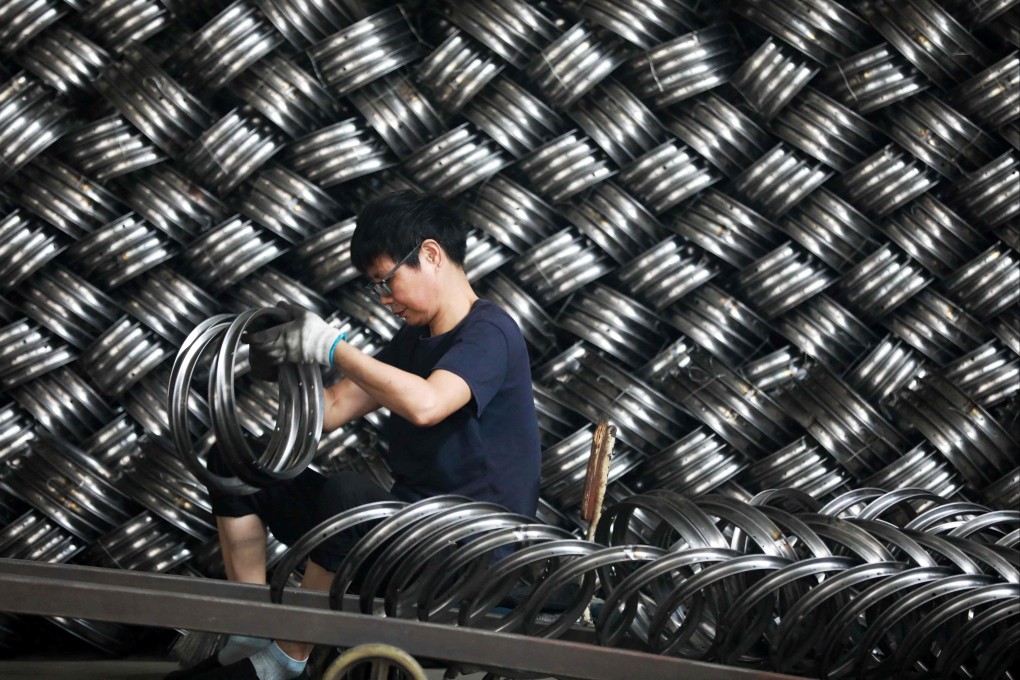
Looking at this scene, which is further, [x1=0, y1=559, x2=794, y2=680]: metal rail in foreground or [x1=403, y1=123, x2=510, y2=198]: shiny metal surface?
[x1=403, y1=123, x2=510, y2=198]: shiny metal surface

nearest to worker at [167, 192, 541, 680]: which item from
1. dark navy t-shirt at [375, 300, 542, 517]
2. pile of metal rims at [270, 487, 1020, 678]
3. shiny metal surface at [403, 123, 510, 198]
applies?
dark navy t-shirt at [375, 300, 542, 517]

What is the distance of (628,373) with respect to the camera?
64.3 inches

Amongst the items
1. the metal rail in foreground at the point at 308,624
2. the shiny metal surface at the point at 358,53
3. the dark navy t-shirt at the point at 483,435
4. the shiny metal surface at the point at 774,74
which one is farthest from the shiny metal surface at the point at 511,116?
the metal rail in foreground at the point at 308,624

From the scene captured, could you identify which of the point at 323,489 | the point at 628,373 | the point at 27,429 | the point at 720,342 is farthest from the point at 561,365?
the point at 27,429

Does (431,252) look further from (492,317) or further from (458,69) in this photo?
(458,69)

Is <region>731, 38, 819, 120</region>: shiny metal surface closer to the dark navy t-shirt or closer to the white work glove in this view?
the dark navy t-shirt

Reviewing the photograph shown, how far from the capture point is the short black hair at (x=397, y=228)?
4.12 ft

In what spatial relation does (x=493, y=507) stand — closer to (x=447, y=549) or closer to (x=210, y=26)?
(x=447, y=549)

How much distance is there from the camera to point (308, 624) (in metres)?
0.98

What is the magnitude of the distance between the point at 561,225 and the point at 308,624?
0.84 meters

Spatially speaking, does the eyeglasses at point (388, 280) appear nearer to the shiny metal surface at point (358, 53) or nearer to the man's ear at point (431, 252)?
the man's ear at point (431, 252)

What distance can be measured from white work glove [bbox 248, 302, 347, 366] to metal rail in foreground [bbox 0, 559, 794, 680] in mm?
235

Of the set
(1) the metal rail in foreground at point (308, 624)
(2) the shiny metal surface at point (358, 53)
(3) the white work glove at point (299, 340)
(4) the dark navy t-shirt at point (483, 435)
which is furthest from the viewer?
(2) the shiny metal surface at point (358, 53)

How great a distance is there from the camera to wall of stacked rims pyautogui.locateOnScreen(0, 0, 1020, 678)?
158 centimetres
